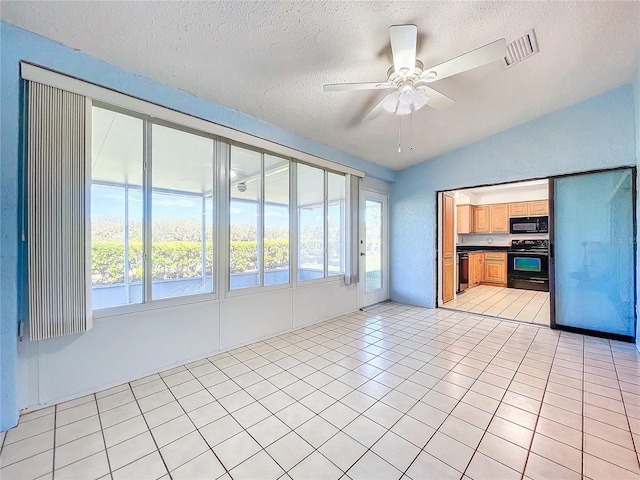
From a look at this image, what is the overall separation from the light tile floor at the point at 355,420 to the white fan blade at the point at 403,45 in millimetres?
2556

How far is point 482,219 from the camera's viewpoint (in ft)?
25.1

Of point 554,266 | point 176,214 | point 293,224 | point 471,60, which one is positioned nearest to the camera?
point 471,60

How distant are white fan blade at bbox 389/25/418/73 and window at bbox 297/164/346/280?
2154 millimetres

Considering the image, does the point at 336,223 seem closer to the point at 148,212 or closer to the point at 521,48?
the point at 148,212

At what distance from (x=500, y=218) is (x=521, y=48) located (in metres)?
6.05

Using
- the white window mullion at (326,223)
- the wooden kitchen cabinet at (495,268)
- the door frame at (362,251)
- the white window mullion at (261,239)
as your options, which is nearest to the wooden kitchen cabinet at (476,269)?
the wooden kitchen cabinet at (495,268)

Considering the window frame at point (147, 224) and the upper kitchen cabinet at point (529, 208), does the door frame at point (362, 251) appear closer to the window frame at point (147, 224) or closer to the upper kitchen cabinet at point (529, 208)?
the window frame at point (147, 224)

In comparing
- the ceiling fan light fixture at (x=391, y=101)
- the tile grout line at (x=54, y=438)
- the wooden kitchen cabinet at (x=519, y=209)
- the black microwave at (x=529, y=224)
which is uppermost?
the ceiling fan light fixture at (x=391, y=101)

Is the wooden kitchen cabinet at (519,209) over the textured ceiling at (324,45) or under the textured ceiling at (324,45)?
under

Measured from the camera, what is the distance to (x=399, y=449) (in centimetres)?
160

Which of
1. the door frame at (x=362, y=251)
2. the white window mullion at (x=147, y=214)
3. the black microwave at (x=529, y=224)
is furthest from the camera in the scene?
the black microwave at (x=529, y=224)

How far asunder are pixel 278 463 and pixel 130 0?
9.74ft

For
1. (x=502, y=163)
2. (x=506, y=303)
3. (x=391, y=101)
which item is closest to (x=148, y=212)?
(x=391, y=101)

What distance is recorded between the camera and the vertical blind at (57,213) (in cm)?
188
